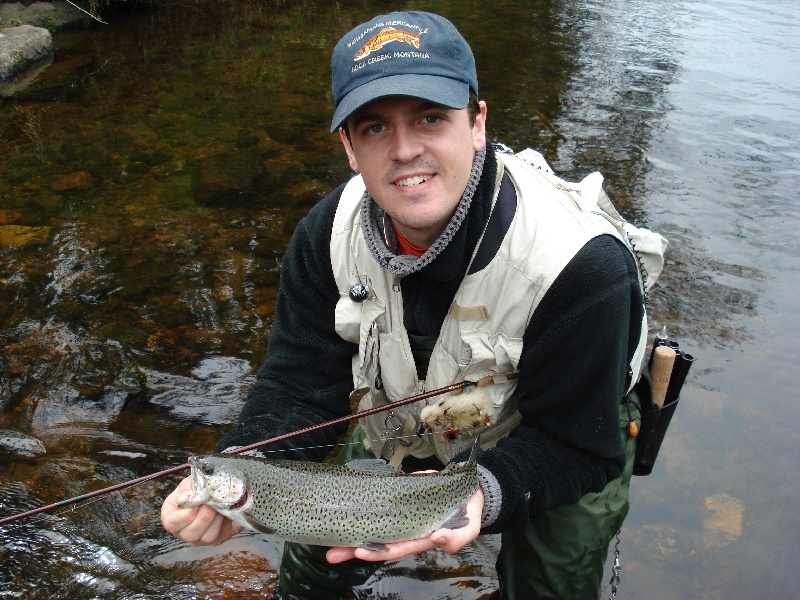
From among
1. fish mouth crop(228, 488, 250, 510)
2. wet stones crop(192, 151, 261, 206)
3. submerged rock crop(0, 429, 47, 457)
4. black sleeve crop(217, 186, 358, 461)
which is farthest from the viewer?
wet stones crop(192, 151, 261, 206)

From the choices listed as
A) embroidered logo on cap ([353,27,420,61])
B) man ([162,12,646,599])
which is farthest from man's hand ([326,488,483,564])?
embroidered logo on cap ([353,27,420,61])

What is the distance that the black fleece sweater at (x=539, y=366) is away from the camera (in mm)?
2539

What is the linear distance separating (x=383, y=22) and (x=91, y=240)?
523 cm

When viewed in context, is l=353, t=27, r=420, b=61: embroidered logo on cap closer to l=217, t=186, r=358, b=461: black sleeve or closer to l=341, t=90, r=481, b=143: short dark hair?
l=341, t=90, r=481, b=143: short dark hair

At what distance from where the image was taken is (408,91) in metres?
2.39

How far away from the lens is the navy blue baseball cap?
243cm

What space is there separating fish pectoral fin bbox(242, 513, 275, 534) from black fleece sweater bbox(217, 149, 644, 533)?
43cm

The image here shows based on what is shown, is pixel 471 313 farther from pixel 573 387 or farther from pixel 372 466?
pixel 372 466

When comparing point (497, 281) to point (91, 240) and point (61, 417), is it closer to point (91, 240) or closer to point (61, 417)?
point (61, 417)

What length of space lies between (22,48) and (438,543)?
12.3 m

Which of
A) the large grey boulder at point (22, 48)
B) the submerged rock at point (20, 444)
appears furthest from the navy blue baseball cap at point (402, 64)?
the large grey boulder at point (22, 48)

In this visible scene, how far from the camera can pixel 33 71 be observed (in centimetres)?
1168

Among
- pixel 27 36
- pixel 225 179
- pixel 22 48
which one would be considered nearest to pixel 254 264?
pixel 225 179

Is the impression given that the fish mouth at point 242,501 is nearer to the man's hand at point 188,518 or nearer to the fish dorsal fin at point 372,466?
the man's hand at point 188,518
